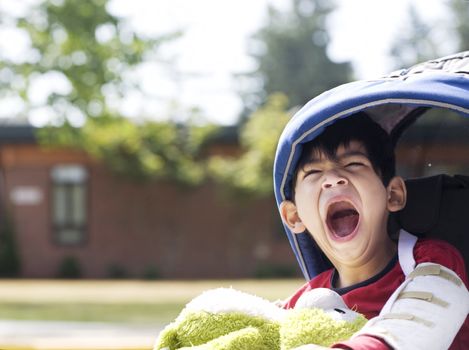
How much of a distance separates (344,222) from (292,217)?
30 centimetres

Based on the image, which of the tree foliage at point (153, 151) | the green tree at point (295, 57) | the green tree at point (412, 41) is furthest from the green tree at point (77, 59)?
the green tree at point (412, 41)

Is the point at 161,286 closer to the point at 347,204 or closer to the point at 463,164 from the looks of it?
the point at 463,164

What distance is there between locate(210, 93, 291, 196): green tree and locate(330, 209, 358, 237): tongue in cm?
2013

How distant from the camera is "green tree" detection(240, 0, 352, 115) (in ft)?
151

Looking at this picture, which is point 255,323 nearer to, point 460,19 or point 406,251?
point 406,251

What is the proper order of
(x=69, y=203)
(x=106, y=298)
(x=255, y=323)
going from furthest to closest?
(x=69, y=203) → (x=106, y=298) → (x=255, y=323)

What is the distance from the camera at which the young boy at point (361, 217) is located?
7.84 ft

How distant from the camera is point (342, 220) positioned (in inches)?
96.0

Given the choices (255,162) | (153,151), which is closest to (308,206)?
(255,162)

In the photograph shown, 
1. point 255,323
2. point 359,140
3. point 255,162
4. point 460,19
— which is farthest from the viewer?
point 460,19

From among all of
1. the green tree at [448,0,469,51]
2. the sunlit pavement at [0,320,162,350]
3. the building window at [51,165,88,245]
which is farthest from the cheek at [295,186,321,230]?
the green tree at [448,0,469,51]

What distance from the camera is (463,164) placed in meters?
3.95

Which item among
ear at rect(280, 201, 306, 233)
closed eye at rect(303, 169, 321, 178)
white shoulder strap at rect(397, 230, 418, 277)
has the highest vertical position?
closed eye at rect(303, 169, 321, 178)

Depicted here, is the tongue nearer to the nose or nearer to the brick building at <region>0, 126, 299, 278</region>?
the nose
